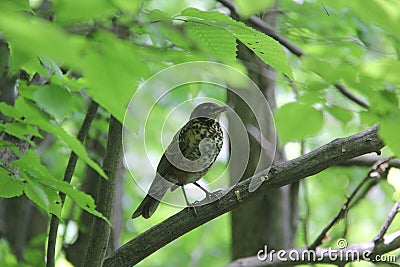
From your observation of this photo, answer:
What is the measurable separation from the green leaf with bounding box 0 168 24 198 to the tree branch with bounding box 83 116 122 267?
41 centimetres

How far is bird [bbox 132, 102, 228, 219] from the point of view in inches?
85.5

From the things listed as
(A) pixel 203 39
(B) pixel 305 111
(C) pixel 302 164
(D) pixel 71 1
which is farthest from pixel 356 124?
(D) pixel 71 1

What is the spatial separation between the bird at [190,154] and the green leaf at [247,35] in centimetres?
82

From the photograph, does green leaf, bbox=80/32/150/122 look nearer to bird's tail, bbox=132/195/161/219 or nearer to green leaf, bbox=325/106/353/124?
green leaf, bbox=325/106/353/124

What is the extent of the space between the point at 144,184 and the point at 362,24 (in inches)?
41.2

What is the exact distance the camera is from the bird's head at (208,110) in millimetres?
2217

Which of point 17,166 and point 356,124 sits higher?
point 17,166

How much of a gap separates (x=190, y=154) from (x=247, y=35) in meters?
0.96

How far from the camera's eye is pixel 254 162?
2.84m

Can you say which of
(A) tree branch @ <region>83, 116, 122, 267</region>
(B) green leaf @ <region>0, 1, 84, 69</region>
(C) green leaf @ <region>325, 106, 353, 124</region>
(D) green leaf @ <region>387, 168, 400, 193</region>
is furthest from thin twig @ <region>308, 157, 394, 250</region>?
(B) green leaf @ <region>0, 1, 84, 69</region>

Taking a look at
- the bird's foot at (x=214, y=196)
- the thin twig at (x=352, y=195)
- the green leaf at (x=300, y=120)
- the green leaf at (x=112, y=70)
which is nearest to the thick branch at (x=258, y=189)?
the bird's foot at (x=214, y=196)

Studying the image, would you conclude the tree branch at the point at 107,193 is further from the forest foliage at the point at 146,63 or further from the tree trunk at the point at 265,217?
the tree trunk at the point at 265,217

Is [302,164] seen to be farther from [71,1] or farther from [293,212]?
[293,212]

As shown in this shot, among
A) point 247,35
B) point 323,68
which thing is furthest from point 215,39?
point 323,68
